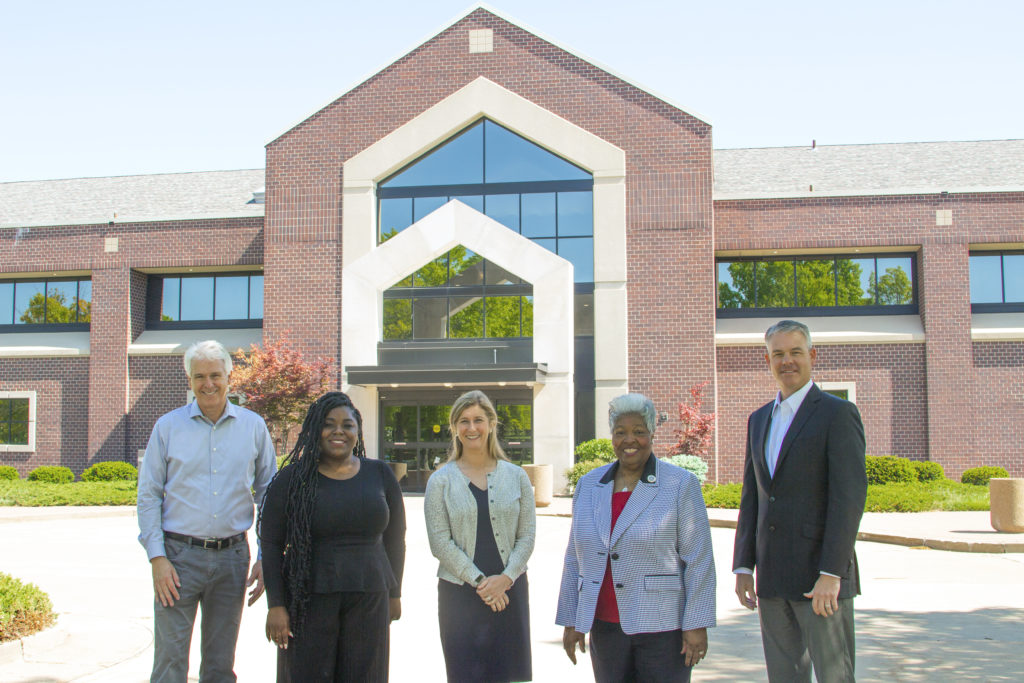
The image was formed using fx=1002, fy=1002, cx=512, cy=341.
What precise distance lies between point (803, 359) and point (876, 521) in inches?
513

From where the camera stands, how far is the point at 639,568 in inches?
168

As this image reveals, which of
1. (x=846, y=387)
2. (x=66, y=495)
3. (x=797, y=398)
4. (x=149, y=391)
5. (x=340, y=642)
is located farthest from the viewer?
(x=149, y=391)

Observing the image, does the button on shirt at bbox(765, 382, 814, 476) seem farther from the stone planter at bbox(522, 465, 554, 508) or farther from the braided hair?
the stone planter at bbox(522, 465, 554, 508)

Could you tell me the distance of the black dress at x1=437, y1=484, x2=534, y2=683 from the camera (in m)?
4.91

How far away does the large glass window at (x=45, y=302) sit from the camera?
28469 mm

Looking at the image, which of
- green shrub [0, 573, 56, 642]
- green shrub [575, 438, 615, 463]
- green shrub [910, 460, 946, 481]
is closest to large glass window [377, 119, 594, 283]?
green shrub [575, 438, 615, 463]

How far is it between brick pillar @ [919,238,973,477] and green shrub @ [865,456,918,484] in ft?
4.34

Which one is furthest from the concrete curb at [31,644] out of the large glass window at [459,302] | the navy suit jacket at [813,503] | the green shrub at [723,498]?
the large glass window at [459,302]

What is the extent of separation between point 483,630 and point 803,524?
164cm

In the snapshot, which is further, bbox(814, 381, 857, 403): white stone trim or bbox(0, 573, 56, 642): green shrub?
bbox(814, 381, 857, 403): white stone trim

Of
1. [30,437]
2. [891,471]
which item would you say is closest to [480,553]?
[891,471]

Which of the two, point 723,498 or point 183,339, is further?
point 183,339

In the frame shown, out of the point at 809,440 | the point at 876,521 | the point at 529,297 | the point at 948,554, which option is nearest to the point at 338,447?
the point at 809,440

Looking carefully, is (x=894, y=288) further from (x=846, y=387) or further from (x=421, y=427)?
(x=421, y=427)
